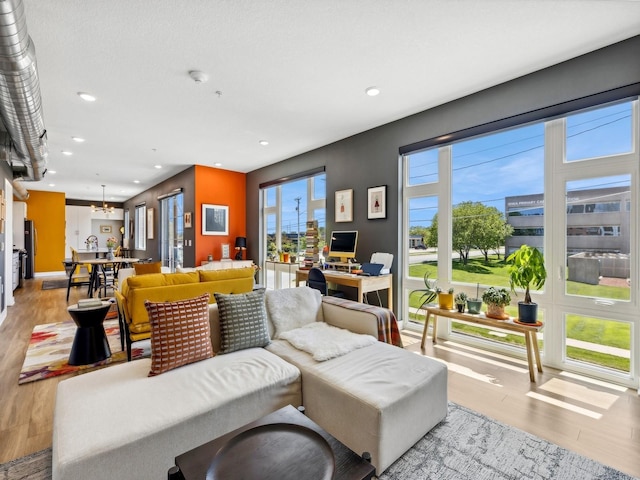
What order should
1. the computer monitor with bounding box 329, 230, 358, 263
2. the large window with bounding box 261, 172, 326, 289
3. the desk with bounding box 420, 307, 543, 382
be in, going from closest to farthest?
the desk with bounding box 420, 307, 543, 382 < the computer monitor with bounding box 329, 230, 358, 263 < the large window with bounding box 261, 172, 326, 289

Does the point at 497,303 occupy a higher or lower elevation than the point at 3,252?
lower

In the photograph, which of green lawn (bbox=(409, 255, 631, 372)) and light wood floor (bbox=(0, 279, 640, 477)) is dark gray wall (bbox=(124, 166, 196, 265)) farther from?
green lawn (bbox=(409, 255, 631, 372))

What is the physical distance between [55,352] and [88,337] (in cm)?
67


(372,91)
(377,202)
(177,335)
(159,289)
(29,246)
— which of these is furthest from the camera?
(29,246)

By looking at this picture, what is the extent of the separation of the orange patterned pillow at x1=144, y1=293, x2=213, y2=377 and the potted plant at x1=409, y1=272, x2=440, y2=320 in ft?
7.91

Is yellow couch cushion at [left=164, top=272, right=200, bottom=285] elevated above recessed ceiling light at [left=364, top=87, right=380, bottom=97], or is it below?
below

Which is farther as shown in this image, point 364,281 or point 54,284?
point 54,284

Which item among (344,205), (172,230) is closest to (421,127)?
(344,205)

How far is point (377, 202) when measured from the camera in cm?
437

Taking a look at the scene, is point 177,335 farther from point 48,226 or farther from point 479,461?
point 48,226

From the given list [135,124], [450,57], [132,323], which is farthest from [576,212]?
[135,124]

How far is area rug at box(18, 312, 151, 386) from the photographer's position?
9.53 feet

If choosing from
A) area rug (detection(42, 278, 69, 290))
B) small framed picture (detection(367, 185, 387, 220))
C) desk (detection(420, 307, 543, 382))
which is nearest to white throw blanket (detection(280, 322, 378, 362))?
desk (detection(420, 307, 543, 382))

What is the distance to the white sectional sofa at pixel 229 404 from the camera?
4.47 feet
